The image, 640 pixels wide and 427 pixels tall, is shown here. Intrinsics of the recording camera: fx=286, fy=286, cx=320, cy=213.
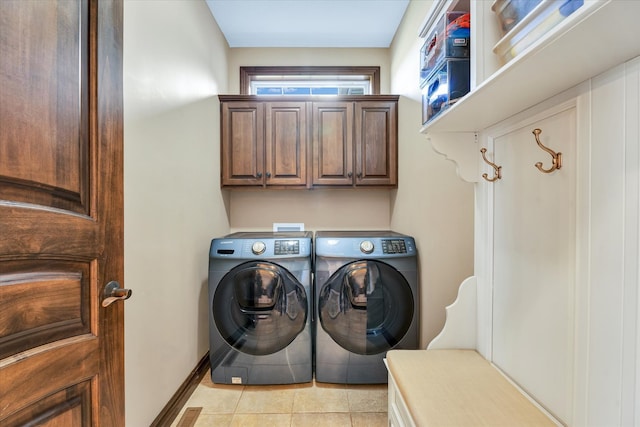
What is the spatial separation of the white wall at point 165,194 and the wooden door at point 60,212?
0.45 metres

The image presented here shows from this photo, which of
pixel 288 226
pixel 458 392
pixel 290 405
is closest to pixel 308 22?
pixel 288 226

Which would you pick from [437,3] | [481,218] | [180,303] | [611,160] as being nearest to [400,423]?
[481,218]

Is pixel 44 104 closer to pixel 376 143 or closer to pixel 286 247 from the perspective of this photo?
pixel 286 247

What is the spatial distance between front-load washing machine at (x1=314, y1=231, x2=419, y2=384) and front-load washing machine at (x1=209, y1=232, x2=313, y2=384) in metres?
0.11

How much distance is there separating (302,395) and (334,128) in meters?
1.95

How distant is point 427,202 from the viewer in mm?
1755

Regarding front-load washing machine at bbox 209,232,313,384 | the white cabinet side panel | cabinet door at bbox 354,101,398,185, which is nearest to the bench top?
the white cabinet side panel

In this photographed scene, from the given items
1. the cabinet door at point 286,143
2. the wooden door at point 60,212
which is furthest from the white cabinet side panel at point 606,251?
the cabinet door at point 286,143

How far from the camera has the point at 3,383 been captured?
549 millimetres

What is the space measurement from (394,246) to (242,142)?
1.48 m

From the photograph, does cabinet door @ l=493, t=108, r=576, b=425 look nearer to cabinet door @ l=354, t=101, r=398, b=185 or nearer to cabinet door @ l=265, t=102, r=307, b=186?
cabinet door @ l=354, t=101, r=398, b=185

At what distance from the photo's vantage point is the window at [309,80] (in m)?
2.72

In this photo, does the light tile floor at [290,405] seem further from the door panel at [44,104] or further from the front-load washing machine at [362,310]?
the door panel at [44,104]

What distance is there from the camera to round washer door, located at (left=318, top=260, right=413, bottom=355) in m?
1.86
